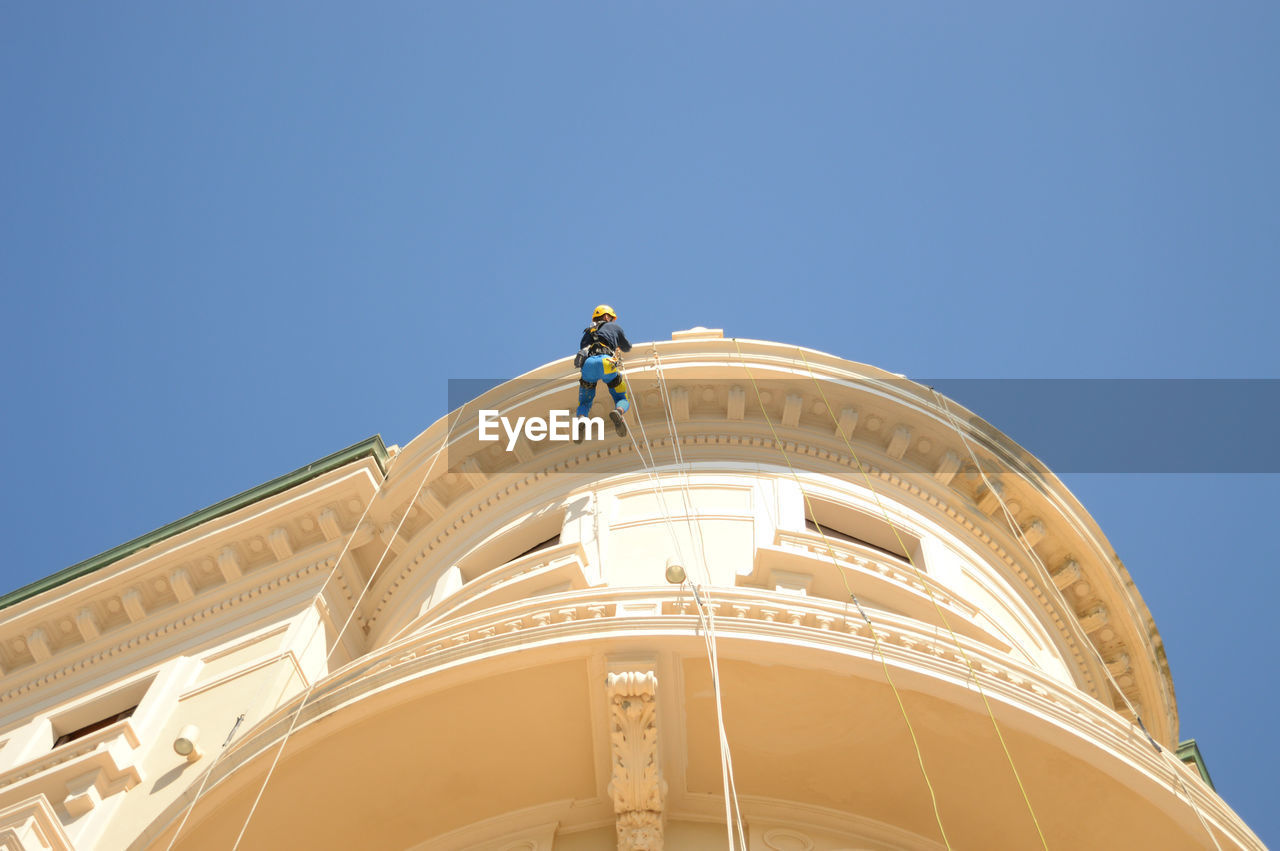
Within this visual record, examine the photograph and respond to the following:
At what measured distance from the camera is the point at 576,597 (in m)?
11.5

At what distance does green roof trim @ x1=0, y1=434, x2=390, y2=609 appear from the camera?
19938 millimetres

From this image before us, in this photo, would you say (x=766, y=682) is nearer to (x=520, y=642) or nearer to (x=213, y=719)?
(x=520, y=642)

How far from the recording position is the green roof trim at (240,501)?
19.9 meters

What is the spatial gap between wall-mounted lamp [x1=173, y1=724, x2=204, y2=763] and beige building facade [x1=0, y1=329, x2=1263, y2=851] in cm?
5

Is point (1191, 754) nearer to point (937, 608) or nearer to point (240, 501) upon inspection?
point (937, 608)

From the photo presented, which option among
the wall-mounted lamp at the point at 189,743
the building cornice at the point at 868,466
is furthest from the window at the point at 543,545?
the wall-mounted lamp at the point at 189,743

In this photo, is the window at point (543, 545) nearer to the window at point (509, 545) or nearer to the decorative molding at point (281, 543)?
the window at point (509, 545)

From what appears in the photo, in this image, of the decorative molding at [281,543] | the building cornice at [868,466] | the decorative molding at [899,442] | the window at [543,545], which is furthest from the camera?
the decorative molding at [281,543]

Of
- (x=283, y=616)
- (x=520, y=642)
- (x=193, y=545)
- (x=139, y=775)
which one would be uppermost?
(x=193, y=545)

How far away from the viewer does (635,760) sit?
419 inches

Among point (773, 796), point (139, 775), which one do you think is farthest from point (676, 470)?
point (139, 775)

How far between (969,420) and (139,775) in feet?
37.2

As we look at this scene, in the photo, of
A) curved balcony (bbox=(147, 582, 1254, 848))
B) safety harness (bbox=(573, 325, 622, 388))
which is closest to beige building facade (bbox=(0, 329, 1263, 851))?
curved balcony (bbox=(147, 582, 1254, 848))
